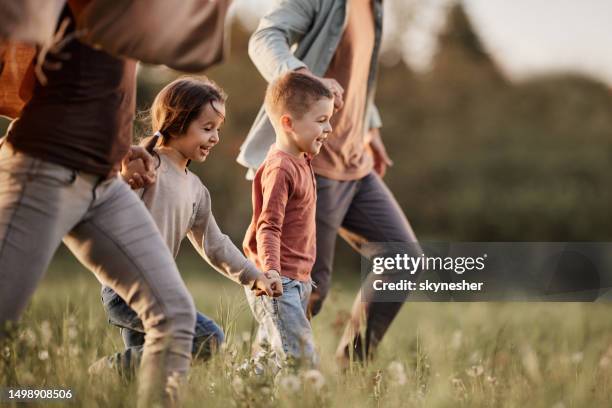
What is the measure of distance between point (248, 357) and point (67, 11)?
60.1 inches

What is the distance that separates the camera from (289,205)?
379 cm

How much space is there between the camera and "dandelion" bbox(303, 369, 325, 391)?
3.17 meters

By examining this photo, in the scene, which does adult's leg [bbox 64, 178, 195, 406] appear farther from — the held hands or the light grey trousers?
the held hands

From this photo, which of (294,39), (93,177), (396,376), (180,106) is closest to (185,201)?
(180,106)

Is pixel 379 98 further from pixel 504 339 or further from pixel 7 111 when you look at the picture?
pixel 7 111

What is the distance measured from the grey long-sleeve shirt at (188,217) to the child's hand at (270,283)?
33 millimetres

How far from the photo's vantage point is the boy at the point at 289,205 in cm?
365

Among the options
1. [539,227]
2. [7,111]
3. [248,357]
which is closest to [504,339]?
[248,357]

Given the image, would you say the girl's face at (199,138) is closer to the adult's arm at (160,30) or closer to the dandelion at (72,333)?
the adult's arm at (160,30)

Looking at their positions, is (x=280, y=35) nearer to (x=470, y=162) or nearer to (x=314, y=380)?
(x=314, y=380)

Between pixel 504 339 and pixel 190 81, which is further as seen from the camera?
pixel 504 339

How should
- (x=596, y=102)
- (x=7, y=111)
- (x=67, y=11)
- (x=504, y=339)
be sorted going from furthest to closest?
(x=596, y=102), (x=504, y=339), (x=7, y=111), (x=67, y=11)

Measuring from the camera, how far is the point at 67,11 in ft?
9.45

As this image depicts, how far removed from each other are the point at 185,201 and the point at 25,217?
2.74 feet
